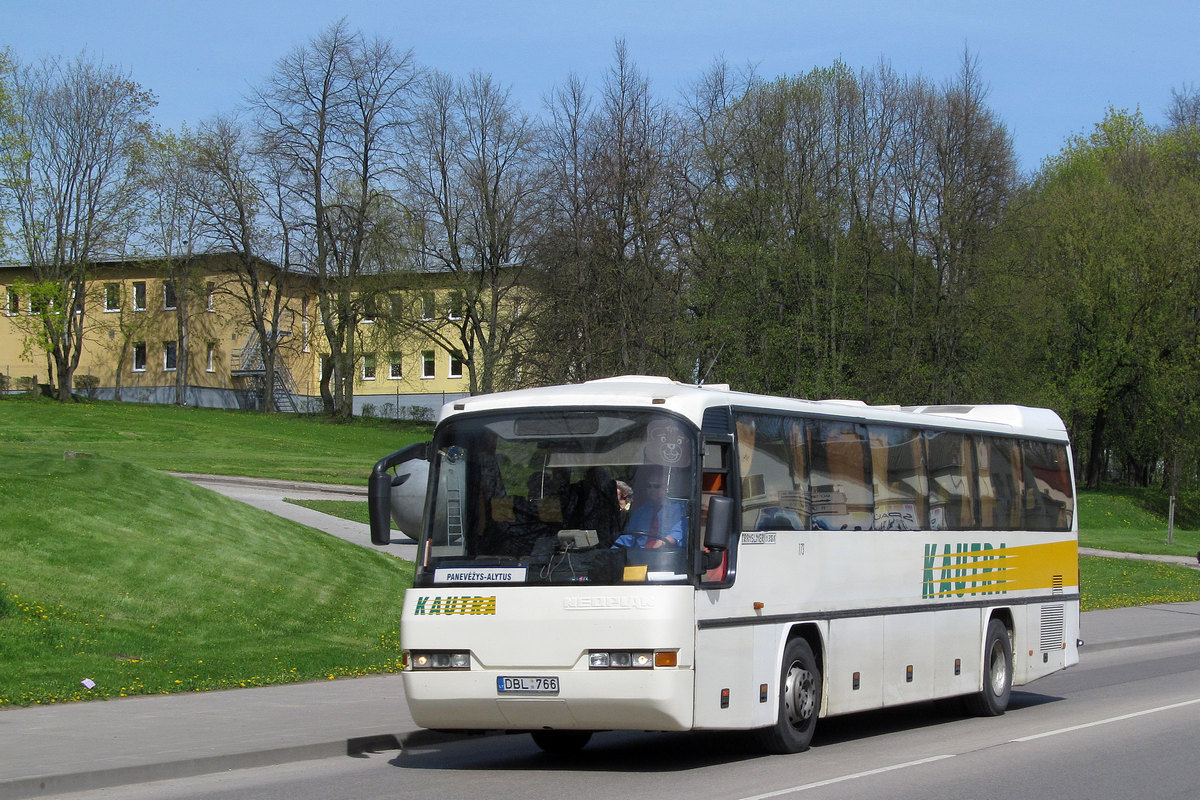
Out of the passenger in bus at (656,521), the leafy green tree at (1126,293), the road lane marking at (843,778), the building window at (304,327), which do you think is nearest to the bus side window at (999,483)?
the road lane marking at (843,778)

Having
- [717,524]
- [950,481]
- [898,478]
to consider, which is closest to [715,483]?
[717,524]

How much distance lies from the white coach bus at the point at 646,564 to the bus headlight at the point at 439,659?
0.02 metres

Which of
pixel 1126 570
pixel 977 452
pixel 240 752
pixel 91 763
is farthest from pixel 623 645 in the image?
pixel 1126 570

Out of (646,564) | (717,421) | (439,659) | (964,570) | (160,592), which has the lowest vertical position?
(160,592)

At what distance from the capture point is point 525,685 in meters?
9.96

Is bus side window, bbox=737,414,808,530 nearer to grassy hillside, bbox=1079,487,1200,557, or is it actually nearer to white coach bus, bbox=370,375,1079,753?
white coach bus, bbox=370,375,1079,753

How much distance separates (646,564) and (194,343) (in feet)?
242

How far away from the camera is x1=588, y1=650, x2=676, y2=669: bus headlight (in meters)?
9.72

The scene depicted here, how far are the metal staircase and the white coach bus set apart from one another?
70757mm

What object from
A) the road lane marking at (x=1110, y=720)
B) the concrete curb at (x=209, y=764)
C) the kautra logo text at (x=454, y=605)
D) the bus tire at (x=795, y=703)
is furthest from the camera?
the road lane marking at (x=1110, y=720)

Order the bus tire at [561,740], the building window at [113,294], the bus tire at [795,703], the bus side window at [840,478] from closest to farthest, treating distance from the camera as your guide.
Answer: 1. the bus tire at [795,703]
2. the bus tire at [561,740]
3. the bus side window at [840,478]
4. the building window at [113,294]

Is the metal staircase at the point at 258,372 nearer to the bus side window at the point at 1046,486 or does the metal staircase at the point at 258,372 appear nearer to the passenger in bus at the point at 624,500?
the bus side window at the point at 1046,486

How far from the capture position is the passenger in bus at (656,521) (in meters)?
10.0

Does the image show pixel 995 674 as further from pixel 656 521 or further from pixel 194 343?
pixel 194 343
